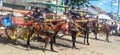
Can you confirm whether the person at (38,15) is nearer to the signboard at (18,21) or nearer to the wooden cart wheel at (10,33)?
the signboard at (18,21)

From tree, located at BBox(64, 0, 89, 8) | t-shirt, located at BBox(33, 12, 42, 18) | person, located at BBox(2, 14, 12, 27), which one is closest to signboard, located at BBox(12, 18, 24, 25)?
person, located at BBox(2, 14, 12, 27)

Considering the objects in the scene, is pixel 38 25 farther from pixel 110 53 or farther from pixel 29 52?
pixel 110 53

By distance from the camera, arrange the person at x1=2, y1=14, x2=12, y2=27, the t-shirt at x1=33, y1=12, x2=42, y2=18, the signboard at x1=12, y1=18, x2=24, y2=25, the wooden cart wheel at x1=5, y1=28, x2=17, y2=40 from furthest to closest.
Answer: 1. the signboard at x1=12, y1=18, x2=24, y2=25
2. the wooden cart wheel at x1=5, y1=28, x2=17, y2=40
3. the t-shirt at x1=33, y1=12, x2=42, y2=18
4. the person at x1=2, y1=14, x2=12, y2=27

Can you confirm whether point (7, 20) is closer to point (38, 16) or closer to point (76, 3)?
point (38, 16)

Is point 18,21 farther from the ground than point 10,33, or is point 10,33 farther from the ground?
point 18,21

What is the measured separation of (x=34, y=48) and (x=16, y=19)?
2327 millimetres

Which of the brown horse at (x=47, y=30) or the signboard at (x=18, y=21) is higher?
the signboard at (x=18, y=21)

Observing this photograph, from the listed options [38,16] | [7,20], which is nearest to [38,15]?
[38,16]

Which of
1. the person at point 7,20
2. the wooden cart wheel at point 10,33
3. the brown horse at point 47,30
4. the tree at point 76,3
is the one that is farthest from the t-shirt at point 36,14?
the tree at point 76,3

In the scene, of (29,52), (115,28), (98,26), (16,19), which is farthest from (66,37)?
(115,28)

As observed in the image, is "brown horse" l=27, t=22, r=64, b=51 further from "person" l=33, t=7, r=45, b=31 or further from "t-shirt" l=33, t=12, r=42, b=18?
"t-shirt" l=33, t=12, r=42, b=18

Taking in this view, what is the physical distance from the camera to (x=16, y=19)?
17.5 metres

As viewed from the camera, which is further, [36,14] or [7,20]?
[36,14]

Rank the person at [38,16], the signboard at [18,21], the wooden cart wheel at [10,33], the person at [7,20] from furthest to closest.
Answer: the signboard at [18,21], the wooden cart wheel at [10,33], the person at [7,20], the person at [38,16]
